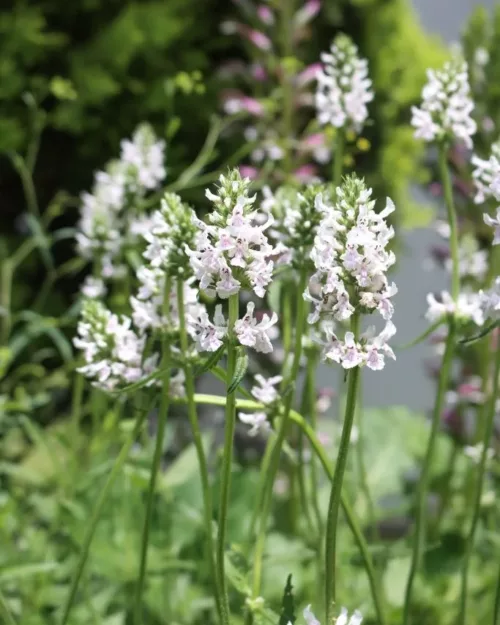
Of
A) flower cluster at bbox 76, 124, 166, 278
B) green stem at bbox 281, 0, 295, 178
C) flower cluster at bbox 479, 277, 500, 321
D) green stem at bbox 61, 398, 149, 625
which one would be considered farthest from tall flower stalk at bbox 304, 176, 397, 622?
green stem at bbox 281, 0, 295, 178

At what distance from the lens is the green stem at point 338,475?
0.45 metres

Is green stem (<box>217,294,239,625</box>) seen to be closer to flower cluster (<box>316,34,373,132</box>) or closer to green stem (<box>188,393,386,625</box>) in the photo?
green stem (<box>188,393,386,625</box>)

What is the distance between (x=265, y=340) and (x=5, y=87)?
1355 mm

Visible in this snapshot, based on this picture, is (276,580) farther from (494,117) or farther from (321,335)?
(494,117)

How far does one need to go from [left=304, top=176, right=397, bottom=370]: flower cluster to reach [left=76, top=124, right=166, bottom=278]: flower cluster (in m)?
0.51

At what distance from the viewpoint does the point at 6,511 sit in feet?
2.92

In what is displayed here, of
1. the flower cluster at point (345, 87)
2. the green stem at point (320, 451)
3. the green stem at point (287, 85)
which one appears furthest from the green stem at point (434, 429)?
the green stem at point (287, 85)

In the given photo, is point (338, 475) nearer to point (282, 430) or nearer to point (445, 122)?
point (282, 430)

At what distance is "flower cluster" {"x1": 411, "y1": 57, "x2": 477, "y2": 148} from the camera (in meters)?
0.68

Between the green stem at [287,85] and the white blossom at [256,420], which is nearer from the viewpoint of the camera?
the white blossom at [256,420]

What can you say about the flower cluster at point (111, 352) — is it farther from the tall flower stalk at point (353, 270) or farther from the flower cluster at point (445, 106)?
the flower cluster at point (445, 106)

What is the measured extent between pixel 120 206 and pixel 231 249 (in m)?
0.58

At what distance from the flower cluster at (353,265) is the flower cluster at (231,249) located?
32mm

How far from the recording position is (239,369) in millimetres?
458
